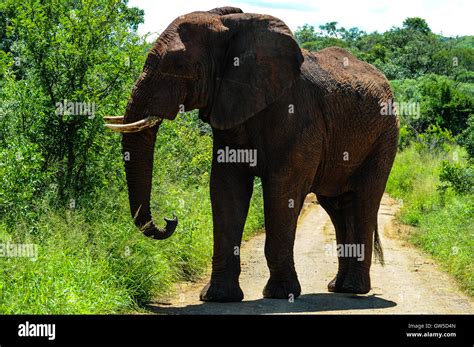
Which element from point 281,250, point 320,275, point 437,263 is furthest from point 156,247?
point 437,263

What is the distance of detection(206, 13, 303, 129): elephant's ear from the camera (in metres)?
10.3

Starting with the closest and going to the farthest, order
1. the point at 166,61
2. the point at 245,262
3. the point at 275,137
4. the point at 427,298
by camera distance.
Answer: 1. the point at 166,61
2. the point at 275,137
3. the point at 427,298
4. the point at 245,262

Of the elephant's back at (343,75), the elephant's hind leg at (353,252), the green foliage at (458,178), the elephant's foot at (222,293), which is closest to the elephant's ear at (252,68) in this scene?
the elephant's back at (343,75)

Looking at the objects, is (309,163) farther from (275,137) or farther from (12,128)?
(12,128)

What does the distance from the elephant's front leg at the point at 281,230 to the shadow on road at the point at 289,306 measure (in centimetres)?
20

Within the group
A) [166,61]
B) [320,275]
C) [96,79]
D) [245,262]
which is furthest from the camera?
[245,262]

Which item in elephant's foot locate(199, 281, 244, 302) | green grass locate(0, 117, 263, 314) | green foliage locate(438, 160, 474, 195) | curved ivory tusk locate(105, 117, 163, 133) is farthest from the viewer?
green foliage locate(438, 160, 474, 195)

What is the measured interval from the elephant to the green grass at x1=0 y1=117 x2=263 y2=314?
2.17 feet

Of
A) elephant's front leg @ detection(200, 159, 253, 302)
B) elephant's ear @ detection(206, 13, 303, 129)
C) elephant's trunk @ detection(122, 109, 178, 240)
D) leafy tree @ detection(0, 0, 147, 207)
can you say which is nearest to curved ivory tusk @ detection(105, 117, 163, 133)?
elephant's trunk @ detection(122, 109, 178, 240)

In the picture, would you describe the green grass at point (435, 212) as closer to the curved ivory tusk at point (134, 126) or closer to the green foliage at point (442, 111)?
the green foliage at point (442, 111)

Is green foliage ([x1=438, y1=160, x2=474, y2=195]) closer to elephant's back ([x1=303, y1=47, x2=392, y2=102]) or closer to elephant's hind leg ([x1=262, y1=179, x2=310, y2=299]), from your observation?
elephant's back ([x1=303, y1=47, x2=392, y2=102])

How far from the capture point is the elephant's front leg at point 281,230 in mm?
10312

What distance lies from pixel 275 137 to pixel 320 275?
347cm

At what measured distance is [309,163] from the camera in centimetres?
1052
